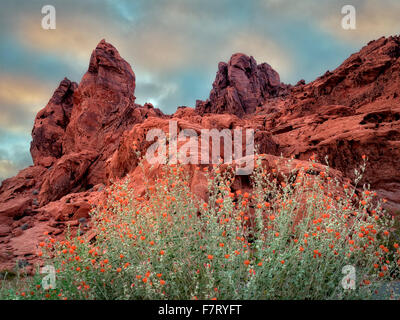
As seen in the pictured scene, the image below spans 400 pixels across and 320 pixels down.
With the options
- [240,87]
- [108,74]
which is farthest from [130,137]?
[240,87]

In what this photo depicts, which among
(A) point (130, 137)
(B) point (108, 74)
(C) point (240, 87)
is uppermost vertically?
(C) point (240, 87)

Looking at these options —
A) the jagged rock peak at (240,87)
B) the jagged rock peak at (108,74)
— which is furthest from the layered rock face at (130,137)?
the jagged rock peak at (240,87)

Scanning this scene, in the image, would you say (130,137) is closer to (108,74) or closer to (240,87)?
(108,74)

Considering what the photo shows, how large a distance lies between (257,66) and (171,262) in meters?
83.8

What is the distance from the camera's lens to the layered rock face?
10.9 meters

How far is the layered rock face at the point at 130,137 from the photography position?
35.8 ft

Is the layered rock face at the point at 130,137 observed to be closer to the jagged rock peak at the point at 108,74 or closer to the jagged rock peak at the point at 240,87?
the jagged rock peak at the point at 108,74

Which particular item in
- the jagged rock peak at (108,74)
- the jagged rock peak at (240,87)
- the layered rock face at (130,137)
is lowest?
the layered rock face at (130,137)

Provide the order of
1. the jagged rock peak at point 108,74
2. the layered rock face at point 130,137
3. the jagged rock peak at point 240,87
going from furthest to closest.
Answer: the jagged rock peak at point 240,87 < the jagged rock peak at point 108,74 < the layered rock face at point 130,137

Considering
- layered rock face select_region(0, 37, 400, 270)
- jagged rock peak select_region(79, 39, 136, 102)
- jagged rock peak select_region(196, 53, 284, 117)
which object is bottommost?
layered rock face select_region(0, 37, 400, 270)

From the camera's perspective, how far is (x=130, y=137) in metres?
10.7

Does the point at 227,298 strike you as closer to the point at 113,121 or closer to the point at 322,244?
the point at 322,244

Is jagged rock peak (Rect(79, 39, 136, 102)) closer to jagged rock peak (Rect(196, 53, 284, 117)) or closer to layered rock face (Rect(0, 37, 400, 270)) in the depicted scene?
layered rock face (Rect(0, 37, 400, 270))

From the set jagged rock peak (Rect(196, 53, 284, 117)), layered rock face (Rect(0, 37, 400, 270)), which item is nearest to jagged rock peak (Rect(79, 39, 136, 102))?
layered rock face (Rect(0, 37, 400, 270))
